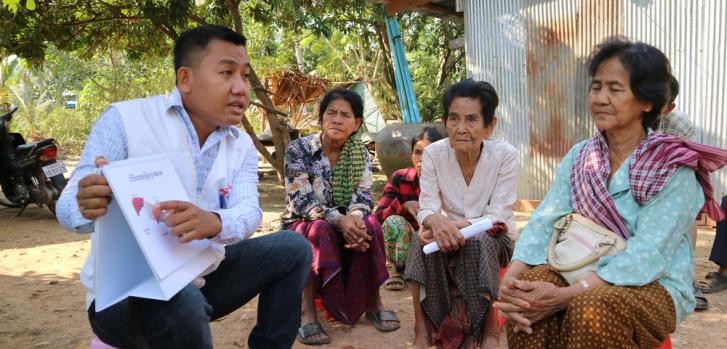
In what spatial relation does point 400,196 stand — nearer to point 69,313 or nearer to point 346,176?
point 346,176

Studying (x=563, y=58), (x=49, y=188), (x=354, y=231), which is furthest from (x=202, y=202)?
(x=49, y=188)

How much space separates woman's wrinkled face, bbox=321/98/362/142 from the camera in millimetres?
3266

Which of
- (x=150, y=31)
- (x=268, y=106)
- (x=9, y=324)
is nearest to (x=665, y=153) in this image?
(x=9, y=324)

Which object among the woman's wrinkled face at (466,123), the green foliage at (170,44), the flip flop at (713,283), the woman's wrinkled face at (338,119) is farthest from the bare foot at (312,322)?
the flip flop at (713,283)

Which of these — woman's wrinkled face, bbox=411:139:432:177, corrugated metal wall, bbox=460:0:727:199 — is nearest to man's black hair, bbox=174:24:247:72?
woman's wrinkled face, bbox=411:139:432:177

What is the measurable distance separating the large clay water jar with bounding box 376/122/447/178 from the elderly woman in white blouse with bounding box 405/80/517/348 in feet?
13.6

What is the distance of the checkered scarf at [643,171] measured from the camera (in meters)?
1.89

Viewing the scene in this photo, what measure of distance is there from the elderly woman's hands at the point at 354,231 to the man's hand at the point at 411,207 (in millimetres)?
581

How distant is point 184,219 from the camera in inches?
64.5

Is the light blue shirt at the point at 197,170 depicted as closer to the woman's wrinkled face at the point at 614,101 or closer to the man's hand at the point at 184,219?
the man's hand at the point at 184,219

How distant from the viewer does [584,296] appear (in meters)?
1.82

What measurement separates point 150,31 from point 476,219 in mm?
7859

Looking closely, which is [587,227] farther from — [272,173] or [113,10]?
[272,173]

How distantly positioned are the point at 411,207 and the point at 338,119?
0.82 m
